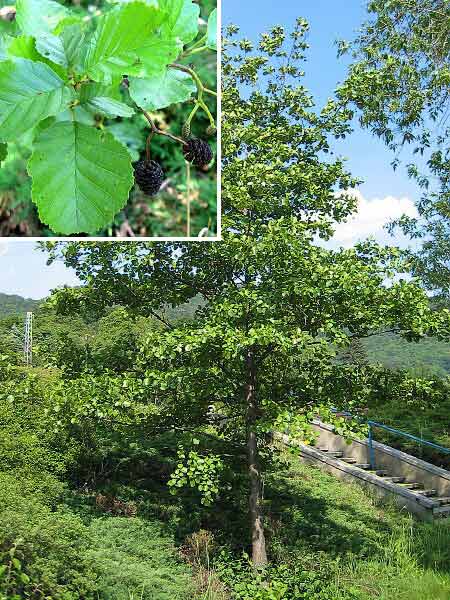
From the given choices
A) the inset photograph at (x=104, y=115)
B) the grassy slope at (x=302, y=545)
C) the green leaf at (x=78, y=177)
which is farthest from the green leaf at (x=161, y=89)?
the grassy slope at (x=302, y=545)

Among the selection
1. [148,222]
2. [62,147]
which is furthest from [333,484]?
[62,147]

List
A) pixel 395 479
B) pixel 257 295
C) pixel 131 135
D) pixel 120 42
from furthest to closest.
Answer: pixel 395 479 < pixel 257 295 < pixel 131 135 < pixel 120 42

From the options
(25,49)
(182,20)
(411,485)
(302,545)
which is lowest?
(302,545)

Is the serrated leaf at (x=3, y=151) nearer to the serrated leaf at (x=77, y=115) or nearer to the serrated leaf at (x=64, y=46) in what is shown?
the serrated leaf at (x=77, y=115)

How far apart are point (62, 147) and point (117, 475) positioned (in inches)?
264

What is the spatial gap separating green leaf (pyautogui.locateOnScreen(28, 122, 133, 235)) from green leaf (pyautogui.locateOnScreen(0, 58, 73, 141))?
8 centimetres

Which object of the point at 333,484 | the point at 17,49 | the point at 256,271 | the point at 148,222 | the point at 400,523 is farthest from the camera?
the point at 333,484

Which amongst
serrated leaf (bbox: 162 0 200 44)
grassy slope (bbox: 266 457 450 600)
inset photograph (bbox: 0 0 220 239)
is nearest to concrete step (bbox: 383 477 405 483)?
grassy slope (bbox: 266 457 450 600)

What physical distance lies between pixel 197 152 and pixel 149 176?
22 cm

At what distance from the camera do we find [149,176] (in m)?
1.85

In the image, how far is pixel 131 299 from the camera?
5598 millimetres

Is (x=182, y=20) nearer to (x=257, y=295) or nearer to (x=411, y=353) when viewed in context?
(x=257, y=295)

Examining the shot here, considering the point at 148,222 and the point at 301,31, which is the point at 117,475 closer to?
the point at 301,31

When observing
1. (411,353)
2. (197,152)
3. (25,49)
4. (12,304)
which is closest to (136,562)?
(197,152)
